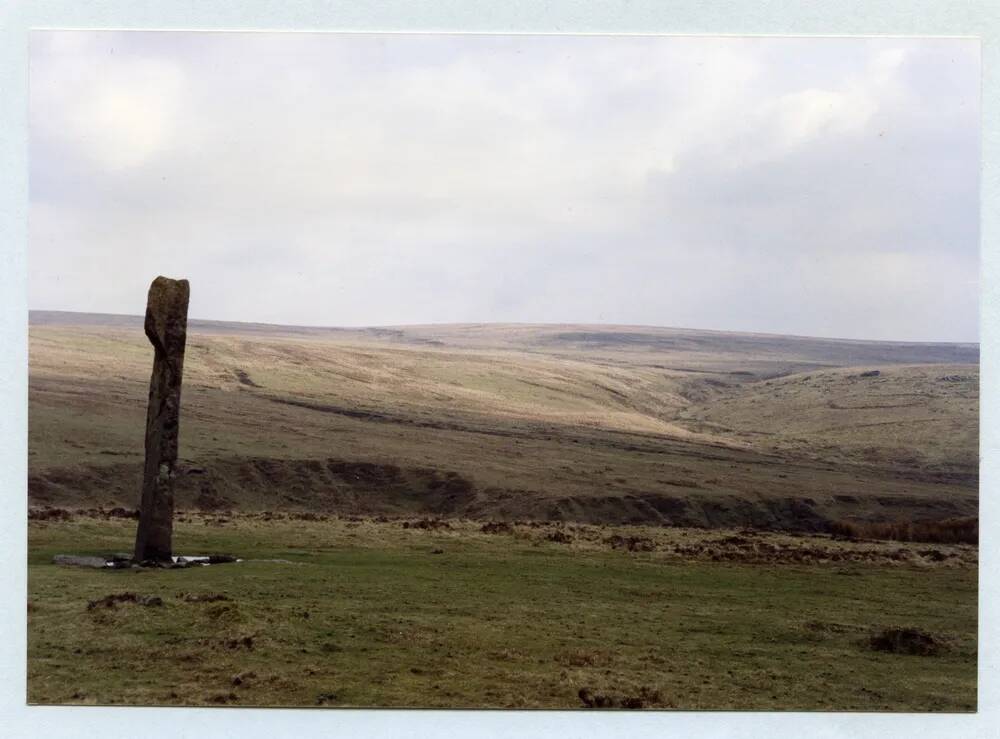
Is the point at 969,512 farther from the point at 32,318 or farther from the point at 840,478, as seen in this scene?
the point at 32,318

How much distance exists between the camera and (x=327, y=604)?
2697 cm

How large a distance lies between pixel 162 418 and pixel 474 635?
1128cm

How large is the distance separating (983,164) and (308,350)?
79788 millimetres

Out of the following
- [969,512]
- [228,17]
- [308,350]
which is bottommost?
[969,512]

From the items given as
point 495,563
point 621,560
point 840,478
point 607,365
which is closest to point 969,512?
point 840,478

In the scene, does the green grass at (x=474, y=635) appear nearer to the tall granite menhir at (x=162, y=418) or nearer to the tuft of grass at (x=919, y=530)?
the tall granite menhir at (x=162, y=418)

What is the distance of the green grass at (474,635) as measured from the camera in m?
22.6

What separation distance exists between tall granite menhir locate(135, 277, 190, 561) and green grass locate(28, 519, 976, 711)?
4.55ft

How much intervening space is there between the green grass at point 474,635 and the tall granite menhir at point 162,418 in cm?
139

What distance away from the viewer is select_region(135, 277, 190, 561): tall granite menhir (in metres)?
30.2

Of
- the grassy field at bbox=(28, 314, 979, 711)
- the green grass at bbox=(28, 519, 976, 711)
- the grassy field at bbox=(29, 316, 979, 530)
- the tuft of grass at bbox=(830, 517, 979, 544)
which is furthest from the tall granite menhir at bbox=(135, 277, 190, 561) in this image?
the tuft of grass at bbox=(830, 517, 979, 544)

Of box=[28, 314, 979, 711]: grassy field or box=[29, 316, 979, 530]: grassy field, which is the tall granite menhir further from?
box=[29, 316, 979, 530]: grassy field

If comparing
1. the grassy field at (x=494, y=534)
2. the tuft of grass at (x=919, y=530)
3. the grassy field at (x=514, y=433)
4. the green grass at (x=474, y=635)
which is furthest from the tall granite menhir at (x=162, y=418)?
the tuft of grass at (x=919, y=530)

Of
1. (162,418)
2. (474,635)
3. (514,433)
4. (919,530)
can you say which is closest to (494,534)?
(162,418)
